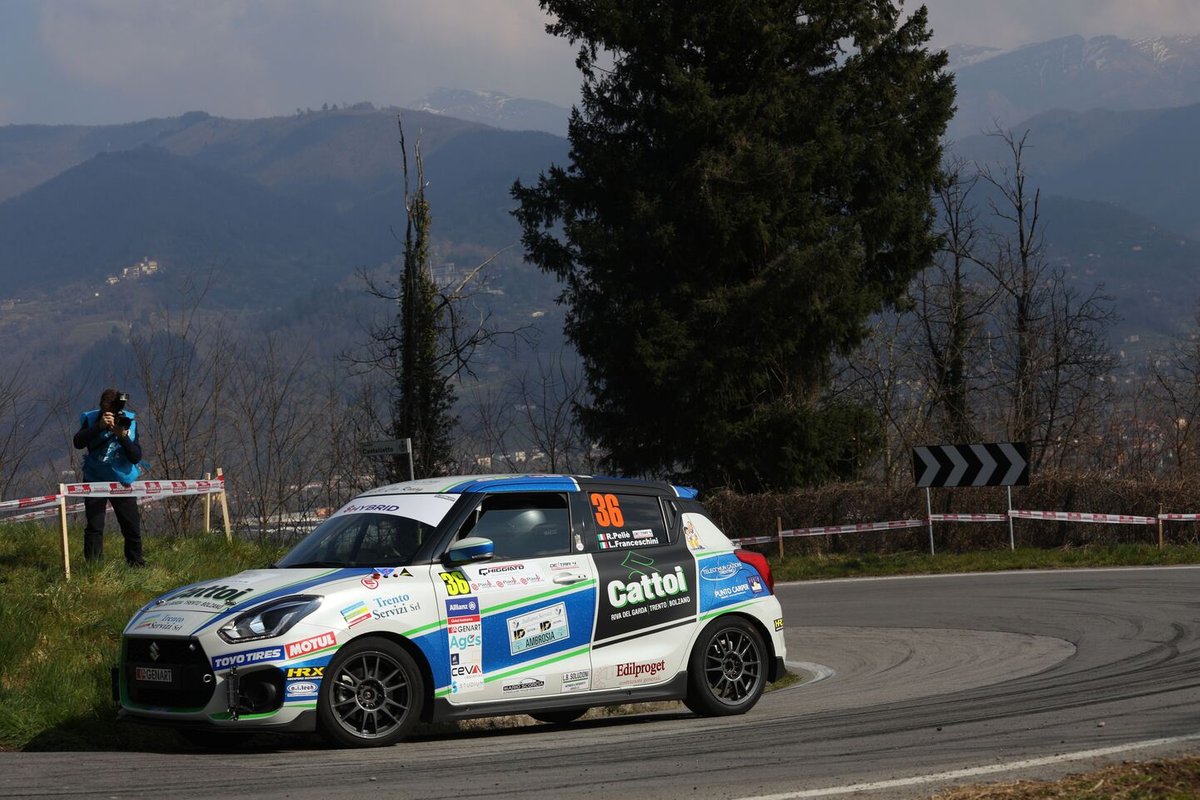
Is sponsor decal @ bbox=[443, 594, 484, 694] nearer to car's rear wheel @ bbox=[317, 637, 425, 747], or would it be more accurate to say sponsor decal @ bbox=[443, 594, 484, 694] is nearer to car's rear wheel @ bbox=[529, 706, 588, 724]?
A: car's rear wheel @ bbox=[317, 637, 425, 747]

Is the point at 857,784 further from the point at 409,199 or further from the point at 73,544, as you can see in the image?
the point at 409,199

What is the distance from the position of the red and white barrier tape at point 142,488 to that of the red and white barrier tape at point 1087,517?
15.8 metres

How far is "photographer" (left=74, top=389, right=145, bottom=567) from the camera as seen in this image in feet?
47.7

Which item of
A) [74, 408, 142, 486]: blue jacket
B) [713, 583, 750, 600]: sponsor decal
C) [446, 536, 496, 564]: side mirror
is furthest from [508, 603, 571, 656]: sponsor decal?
[74, 408, 142, 486]: blue jacket

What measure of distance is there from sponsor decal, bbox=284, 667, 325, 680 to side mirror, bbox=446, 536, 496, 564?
117 cm

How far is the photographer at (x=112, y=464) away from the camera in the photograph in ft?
47.7

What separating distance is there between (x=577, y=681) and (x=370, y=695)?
1571 mm

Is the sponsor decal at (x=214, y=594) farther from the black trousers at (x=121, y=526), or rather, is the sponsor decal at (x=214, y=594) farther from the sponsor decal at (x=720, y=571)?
the black trousers at (x=121, y=526)

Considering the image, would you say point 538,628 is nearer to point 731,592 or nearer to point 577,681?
point 577,681

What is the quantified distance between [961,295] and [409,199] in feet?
66.2

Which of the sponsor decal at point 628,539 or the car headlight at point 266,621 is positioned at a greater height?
the sponsor decal at point 628,539

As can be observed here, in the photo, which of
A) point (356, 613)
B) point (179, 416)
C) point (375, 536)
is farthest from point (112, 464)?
point (179, 416)

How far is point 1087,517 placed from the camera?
26.4m

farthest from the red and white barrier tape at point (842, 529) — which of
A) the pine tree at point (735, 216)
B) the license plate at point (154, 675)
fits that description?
the license plate at point (154, 675)
